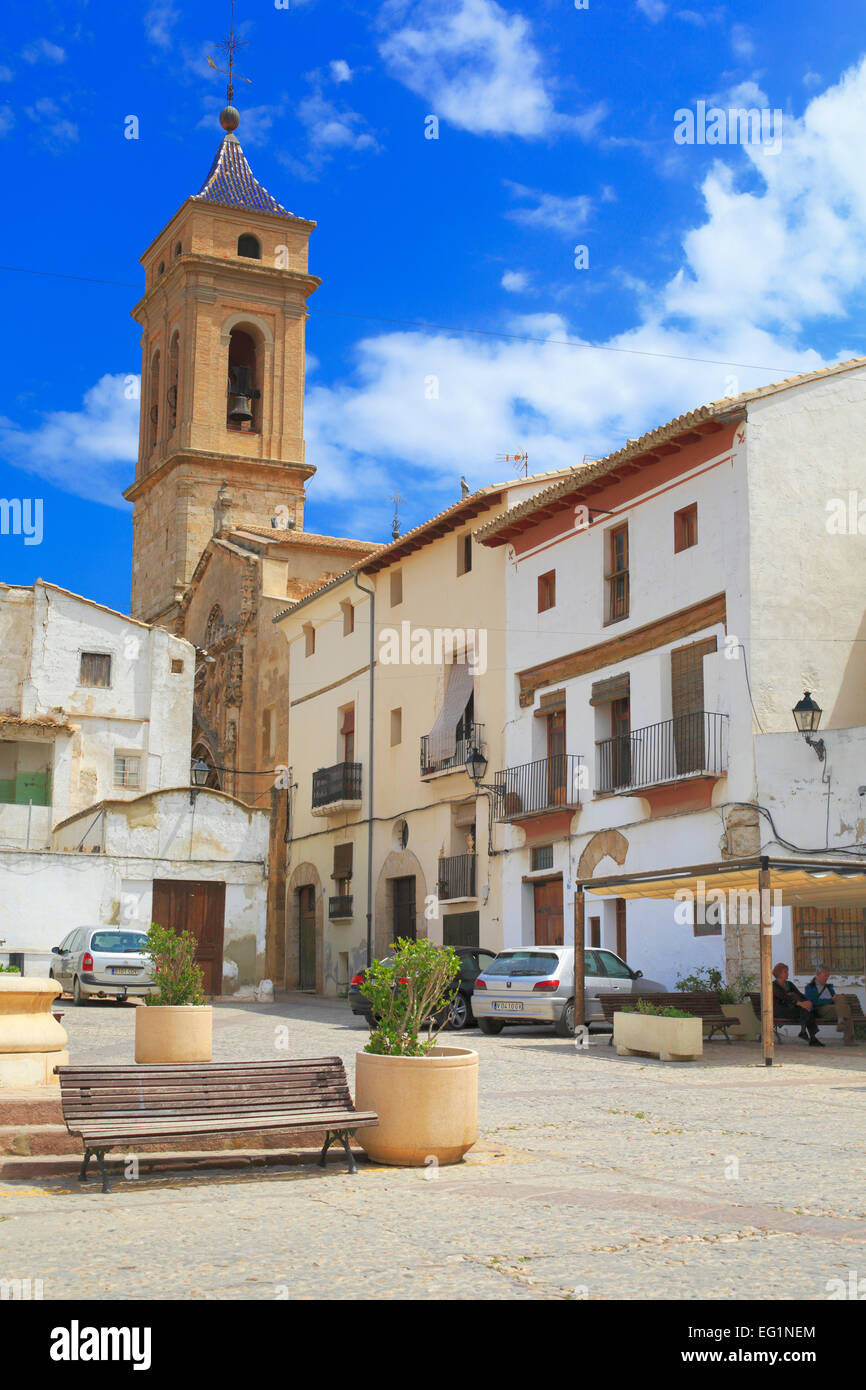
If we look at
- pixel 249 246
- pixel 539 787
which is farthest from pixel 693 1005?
pixel 249 246

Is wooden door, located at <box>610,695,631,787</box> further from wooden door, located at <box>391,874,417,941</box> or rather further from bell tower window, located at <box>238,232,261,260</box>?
bell tower window, located at <box>238,232,261,260</box>

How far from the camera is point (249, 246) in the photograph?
197 ft

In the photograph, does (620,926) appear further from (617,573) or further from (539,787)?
(617,573)

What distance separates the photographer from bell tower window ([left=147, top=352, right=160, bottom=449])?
61.3m

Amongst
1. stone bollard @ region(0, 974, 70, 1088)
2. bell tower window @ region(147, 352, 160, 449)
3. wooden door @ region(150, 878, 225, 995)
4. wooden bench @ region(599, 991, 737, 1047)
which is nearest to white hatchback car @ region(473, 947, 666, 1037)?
wooden bench @ region(599, 991, 737, 1047)

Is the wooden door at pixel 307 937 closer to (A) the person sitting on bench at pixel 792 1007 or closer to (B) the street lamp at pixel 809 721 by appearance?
(A) the person sitting on bench at pixel 792 1007

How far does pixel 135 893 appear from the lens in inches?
1150

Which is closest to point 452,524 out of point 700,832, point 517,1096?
point 700,832

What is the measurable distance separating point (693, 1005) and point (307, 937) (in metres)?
20.3

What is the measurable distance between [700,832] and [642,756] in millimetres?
2171

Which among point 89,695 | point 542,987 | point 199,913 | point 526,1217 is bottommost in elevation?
point 526,1217

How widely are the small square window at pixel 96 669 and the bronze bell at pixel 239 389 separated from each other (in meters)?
21.7

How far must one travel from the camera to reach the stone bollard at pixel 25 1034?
10523 mm

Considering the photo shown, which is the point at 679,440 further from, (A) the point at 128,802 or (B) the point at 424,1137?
(B) the point at 424,1137
